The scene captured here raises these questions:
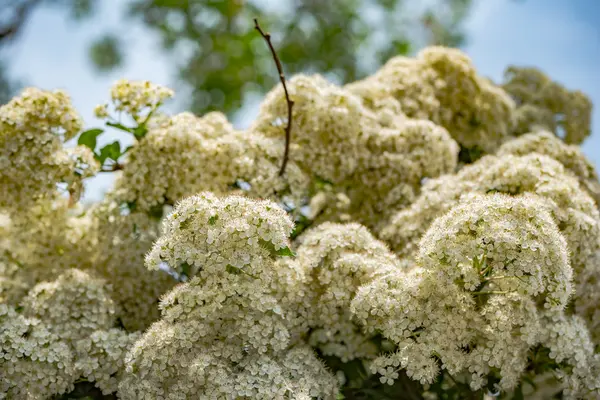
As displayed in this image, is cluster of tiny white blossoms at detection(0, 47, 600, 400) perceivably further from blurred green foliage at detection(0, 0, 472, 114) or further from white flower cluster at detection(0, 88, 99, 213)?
blurred green foliage at detection(0, 0, 472, 114)

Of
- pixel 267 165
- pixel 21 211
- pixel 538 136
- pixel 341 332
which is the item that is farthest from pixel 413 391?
pixel 21 211

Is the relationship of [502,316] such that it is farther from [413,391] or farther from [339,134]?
[339,134]

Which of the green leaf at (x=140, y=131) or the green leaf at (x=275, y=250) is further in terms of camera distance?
the green leaf at (x=140, y=131)

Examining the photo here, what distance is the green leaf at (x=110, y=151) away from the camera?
10.9ft

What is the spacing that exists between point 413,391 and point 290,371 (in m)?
0.67

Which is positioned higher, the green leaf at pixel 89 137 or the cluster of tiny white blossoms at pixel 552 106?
the cluster of tiny white blossoms at pixel 552 106

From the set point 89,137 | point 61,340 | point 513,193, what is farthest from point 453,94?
point 61,340

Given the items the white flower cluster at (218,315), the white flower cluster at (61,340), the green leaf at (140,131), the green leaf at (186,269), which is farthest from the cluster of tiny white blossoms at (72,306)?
the green leaf at (140,131)

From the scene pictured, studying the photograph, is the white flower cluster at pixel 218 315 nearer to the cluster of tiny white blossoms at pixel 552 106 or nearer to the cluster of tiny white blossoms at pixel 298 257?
the cluster of tiny white blossoms at pixel 298 257

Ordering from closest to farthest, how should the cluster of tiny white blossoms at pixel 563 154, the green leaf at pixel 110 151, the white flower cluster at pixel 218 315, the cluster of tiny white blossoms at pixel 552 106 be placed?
the white flower cluster at pixel 218 315, the green leaf at pixel 110 151, the cluster of tiny white blossoms at pixel 563 154, the cluster of tiny white blossoms at pixel 552 106

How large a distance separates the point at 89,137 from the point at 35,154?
0.96 feet

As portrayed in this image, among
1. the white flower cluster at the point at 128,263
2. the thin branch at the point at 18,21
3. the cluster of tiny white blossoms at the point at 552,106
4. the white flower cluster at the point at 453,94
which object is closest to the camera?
the white flower cluster at the point at 128,263

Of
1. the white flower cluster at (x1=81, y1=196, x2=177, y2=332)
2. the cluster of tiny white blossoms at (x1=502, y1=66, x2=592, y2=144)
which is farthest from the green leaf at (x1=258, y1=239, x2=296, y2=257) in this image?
the cluster of tiny white blossoms at (x1=502, y1=66, x2=592, y2=144)

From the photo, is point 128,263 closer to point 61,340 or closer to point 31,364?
point 61,340
